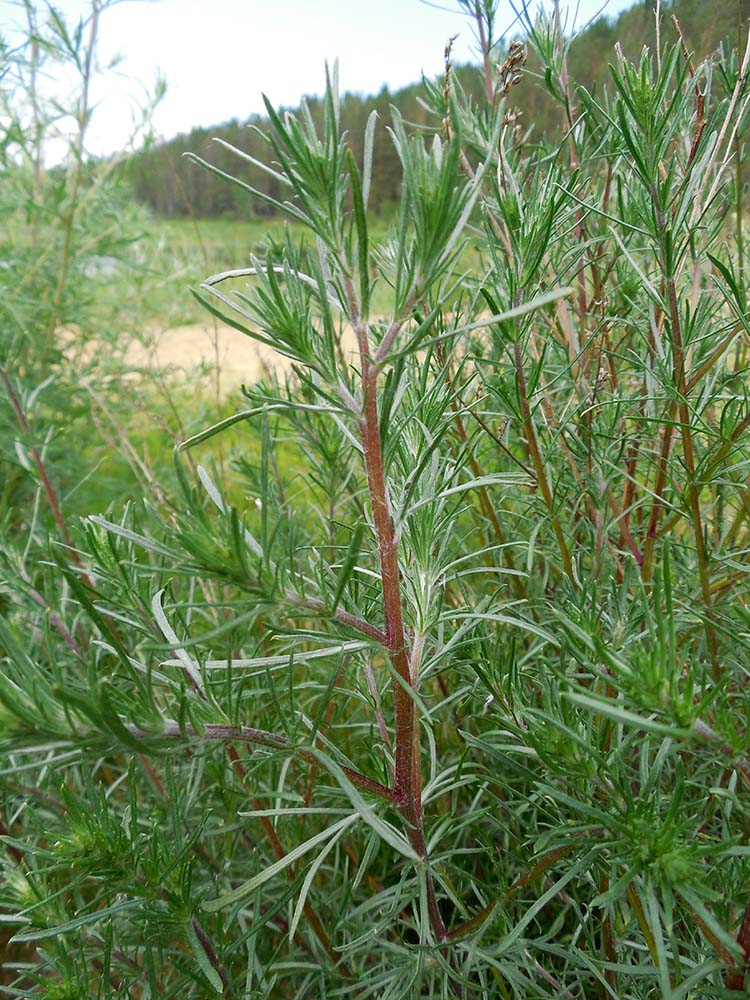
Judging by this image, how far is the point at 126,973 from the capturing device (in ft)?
2.07

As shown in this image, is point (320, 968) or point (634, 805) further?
point (320, 968)

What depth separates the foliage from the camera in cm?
37

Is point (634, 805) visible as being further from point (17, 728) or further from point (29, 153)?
point (29, 153)

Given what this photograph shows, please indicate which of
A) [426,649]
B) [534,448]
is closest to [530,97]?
[534,448]

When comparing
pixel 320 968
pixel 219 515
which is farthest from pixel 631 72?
pixel 320 968

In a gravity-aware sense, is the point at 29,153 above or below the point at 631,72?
above

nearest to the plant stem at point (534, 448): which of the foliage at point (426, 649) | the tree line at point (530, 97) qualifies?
the foliage at point (426, 649)

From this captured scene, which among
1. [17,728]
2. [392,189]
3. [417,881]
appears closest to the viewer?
[17,728]

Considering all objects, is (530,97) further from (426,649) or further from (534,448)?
(426,649)

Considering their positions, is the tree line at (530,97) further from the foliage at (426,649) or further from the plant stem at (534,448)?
the plant stem at (534,448)

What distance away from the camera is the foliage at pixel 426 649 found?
368mm

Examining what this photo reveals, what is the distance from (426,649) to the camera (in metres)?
0.54

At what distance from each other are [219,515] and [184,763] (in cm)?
53

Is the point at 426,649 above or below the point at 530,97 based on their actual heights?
below
